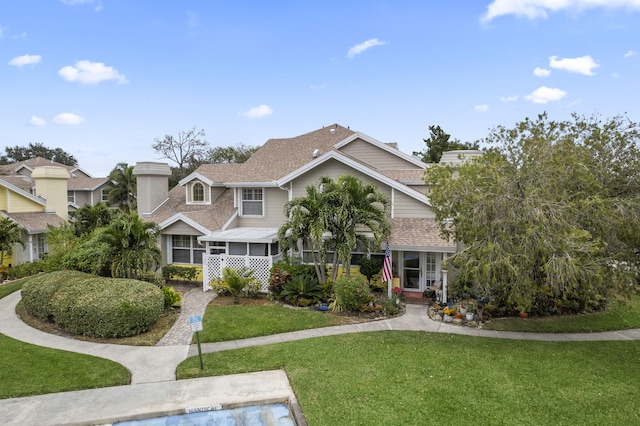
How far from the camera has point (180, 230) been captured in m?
20.0

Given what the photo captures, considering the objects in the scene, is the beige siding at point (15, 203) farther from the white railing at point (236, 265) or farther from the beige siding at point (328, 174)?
the beige siding at point (328, 174)

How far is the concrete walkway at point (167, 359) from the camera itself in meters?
8.49

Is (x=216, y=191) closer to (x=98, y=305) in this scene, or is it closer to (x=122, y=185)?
(x=98, y=305)

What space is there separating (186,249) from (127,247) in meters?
4.11

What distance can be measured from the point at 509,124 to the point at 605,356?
7.34 metres

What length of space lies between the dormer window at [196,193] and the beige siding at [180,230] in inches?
122

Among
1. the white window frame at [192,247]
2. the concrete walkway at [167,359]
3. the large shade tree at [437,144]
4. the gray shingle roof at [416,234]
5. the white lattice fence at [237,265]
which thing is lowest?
the concrete walkway at [167,359]

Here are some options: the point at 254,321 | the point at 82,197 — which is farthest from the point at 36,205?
the point at 254,321

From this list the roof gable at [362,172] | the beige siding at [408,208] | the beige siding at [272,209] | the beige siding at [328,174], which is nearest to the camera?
the roof gable at [362,172]

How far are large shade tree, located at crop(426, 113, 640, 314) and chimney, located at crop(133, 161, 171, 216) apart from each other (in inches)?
656

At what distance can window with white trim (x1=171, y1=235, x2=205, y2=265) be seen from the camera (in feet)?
66.8

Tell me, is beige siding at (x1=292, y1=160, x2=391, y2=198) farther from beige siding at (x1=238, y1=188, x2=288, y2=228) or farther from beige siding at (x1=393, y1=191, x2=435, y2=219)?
beige siding at (x1=238, y1=188, x2=288, y2=228)

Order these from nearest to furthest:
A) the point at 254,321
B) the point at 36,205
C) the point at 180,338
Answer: the point at 180,338, the point at 254,321, the point at 36,205

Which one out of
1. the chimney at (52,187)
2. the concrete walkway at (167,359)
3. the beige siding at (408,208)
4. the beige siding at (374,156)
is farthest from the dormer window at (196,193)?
the chimney at (52,187)
